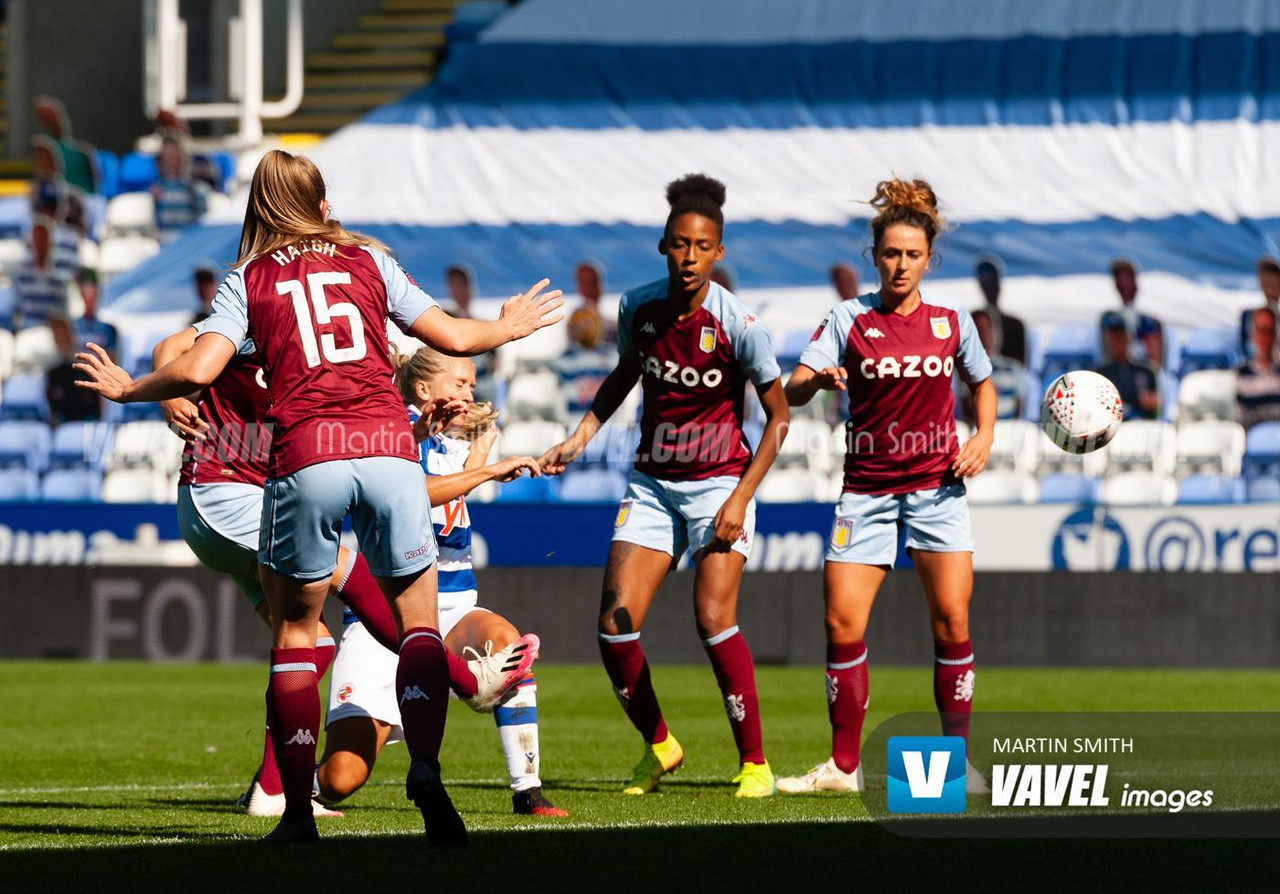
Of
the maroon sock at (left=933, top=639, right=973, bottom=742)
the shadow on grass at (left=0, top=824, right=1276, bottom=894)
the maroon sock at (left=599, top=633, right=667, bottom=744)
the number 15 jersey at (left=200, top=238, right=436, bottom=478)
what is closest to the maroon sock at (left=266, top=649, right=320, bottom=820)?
the shadow on grass at (left=0, top=824, right=1276, bottom=894)

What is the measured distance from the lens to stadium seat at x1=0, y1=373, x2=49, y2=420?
19.7m

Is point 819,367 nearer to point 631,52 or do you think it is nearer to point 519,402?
point 519,402

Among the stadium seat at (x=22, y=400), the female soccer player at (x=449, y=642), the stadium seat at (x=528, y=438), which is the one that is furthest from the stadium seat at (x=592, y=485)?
the female soccer player at (x=449, y=642)

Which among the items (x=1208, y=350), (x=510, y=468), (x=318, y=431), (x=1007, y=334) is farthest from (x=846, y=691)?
(x=1208, y=350)

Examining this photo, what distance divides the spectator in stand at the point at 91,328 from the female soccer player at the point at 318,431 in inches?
562

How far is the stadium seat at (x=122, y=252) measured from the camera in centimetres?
2261

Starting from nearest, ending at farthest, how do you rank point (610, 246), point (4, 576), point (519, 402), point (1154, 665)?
point (1154, 665)
point (4, 576)
point (519, 402)
point (610, 246)

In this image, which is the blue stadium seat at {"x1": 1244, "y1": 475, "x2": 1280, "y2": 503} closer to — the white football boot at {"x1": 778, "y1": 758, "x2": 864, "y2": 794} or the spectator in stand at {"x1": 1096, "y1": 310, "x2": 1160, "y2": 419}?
the spectator in stand at {"x1": 1096, "y1": 310, "x2": 1160, "y2": 419}

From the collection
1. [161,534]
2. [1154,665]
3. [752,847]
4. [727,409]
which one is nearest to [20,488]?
[161,534]

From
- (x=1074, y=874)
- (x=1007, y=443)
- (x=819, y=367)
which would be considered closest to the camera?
(x=1074, y=874)

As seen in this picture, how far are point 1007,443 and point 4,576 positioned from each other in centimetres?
775

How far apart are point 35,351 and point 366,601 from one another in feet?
48.7

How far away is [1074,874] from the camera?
5.07 metres

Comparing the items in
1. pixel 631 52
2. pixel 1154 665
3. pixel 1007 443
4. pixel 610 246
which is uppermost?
pixel 631 52
